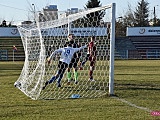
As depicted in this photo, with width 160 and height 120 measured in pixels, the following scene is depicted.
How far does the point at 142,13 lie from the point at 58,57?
7657 centimetres

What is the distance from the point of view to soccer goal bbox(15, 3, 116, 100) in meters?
12.4

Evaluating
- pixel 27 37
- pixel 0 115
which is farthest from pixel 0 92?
pixel 0 115

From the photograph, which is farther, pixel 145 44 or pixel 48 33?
pixel 145 44

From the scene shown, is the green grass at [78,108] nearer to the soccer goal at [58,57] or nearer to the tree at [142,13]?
the soccer goal at [58,57]

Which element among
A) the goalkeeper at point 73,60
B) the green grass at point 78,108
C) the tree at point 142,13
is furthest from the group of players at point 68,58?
the tree at point 142,13

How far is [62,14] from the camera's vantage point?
659 inches

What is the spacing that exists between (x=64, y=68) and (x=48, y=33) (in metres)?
2.37

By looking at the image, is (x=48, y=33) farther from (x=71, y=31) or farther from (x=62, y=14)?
(x=71, y=31)

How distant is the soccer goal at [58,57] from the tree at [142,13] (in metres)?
72.4

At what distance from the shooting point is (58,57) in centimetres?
1452

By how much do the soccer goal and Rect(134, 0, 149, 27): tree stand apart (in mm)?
72362

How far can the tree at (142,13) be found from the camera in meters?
88.4

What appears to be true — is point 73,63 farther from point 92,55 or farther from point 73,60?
point 92,55

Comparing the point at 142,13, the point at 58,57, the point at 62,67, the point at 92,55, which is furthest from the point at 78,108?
the point at 142,13
